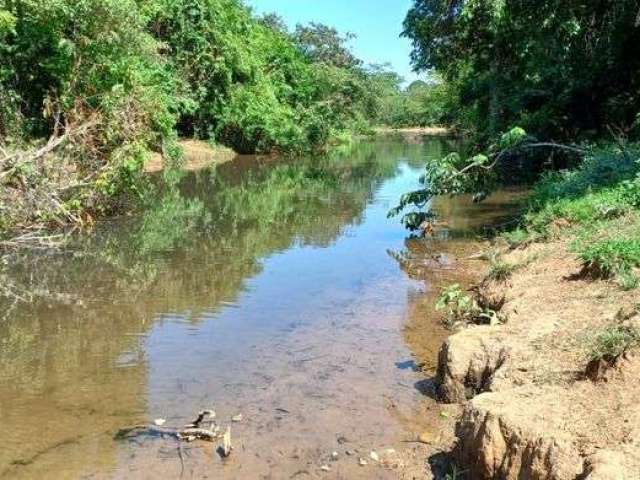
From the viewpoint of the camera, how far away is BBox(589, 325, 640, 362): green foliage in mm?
4953

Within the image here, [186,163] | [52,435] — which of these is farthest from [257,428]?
[186,163]

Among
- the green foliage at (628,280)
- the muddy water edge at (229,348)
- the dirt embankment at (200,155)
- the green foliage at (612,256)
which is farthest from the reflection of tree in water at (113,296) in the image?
the dirt embankment at (200,155)

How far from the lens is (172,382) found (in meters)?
6.89

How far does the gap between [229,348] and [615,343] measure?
4333 mm

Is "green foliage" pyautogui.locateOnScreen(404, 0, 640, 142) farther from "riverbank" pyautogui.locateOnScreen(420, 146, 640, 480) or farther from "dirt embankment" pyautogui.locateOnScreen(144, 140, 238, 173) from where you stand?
"dirt embankment" pyautogui.locateOnScreen(144, 140, 238, 173)

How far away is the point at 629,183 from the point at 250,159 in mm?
25948

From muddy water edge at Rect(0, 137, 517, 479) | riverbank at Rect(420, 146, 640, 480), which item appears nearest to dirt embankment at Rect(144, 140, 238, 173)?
muddy water edge at Rect(0, 137, 517, 479)

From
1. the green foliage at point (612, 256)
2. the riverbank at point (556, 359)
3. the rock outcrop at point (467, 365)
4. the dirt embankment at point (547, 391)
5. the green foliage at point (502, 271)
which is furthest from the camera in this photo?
the green foliage at point (502, 271)

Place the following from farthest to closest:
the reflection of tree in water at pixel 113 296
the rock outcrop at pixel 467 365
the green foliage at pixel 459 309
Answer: the green foliage at pixel 459 309, the rock outcrop at pixel 467 365, the reflection of tree in water at pixel 113 296

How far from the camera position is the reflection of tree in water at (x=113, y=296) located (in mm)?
5918

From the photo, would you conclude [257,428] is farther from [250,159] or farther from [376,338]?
[250,159]

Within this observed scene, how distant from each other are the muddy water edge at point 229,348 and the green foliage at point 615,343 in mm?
1473

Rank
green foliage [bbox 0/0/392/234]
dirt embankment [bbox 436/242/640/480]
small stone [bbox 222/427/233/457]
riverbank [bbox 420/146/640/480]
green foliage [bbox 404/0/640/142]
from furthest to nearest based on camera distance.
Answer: green foliage [bbox 404/0/640/142] < green foliage [bbox 0/0/392/234] < small stone [bbox 222/427/233/457] < riverbank [bbox 420/146/640/480] < dirt embankment [bbox 436/242/640/480]

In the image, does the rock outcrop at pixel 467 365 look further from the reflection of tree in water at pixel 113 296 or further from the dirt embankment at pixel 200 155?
the dirt embankment at pixel 200 155
